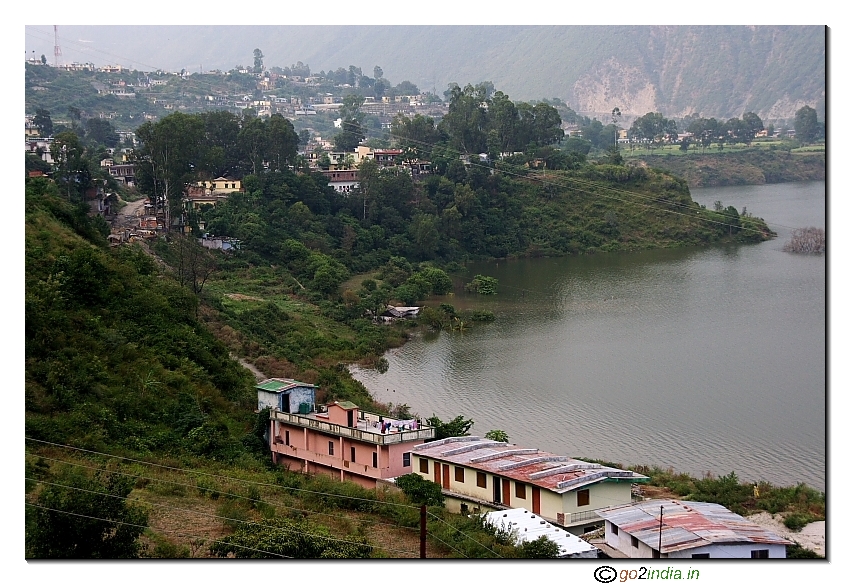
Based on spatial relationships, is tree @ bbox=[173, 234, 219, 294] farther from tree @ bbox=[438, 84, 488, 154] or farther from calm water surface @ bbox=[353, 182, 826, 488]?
tree @ bbox=[438, 84, 488, 154]

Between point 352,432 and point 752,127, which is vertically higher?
point 752,127

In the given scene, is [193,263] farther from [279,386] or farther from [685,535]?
[685,535]

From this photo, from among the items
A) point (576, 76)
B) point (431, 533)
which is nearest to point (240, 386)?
point (431, 533)

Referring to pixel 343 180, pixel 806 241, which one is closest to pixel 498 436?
pixel 806 241

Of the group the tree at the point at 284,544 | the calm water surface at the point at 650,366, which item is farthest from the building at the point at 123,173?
the tree at the point at 284,544

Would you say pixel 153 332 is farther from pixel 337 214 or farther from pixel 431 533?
pixel 337 214

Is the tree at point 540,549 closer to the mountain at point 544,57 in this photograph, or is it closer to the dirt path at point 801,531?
the dirt path at point 801,531

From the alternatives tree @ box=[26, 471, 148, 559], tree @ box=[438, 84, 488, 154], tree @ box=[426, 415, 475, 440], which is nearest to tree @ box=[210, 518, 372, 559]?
tree @ box=[26, 471, 148, 559]
